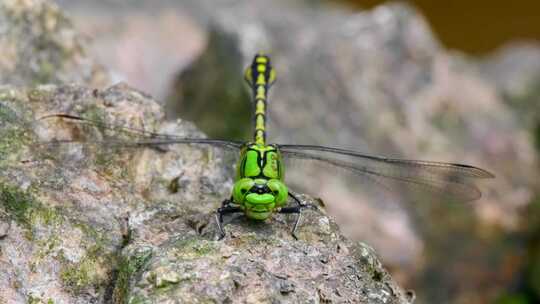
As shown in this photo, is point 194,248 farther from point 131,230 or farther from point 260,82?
point 260,82

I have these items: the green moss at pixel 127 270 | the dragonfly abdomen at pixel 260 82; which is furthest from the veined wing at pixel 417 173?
the green moss at pixel 127 270

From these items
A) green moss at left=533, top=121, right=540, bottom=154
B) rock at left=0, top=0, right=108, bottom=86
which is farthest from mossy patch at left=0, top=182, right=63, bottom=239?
green moss at left=533, top=121, right=540, bottom=154

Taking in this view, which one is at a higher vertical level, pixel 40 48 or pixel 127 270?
pixel 40 48

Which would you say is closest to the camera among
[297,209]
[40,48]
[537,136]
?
[297,209]

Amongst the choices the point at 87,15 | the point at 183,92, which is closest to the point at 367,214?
the point at 183,92

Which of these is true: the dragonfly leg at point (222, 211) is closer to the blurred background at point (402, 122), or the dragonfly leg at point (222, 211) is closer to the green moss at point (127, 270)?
the green moss at point (127, 270)

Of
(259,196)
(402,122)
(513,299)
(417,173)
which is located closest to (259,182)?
(259,196)
